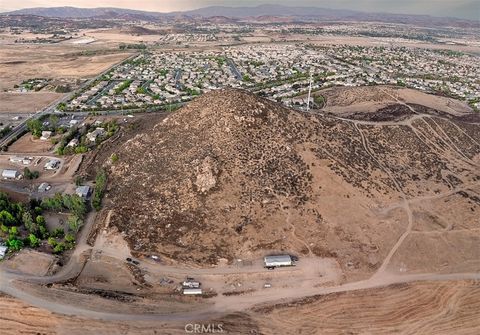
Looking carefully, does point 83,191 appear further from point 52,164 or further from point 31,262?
point 31,262

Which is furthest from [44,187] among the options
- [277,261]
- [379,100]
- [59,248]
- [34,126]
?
[379,100]

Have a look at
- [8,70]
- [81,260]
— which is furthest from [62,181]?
[8,70]

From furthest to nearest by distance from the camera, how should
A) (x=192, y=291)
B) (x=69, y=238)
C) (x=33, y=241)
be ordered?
(x=69, y=238), (x=33, y=241), (x=192, y=291)

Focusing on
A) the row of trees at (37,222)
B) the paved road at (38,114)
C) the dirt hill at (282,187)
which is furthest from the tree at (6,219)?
the paved road at (38,114)

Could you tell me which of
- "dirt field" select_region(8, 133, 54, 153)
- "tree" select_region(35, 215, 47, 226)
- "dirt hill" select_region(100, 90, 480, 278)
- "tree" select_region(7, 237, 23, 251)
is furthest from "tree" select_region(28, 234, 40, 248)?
"dirt field" select_region(8, 133, 54, 153)

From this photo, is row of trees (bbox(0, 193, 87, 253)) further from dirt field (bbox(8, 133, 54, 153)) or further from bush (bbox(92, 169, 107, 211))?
dirt field (bbox(8, 133, 54, 153))

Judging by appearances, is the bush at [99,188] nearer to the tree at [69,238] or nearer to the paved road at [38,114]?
the tree at [69,238]
